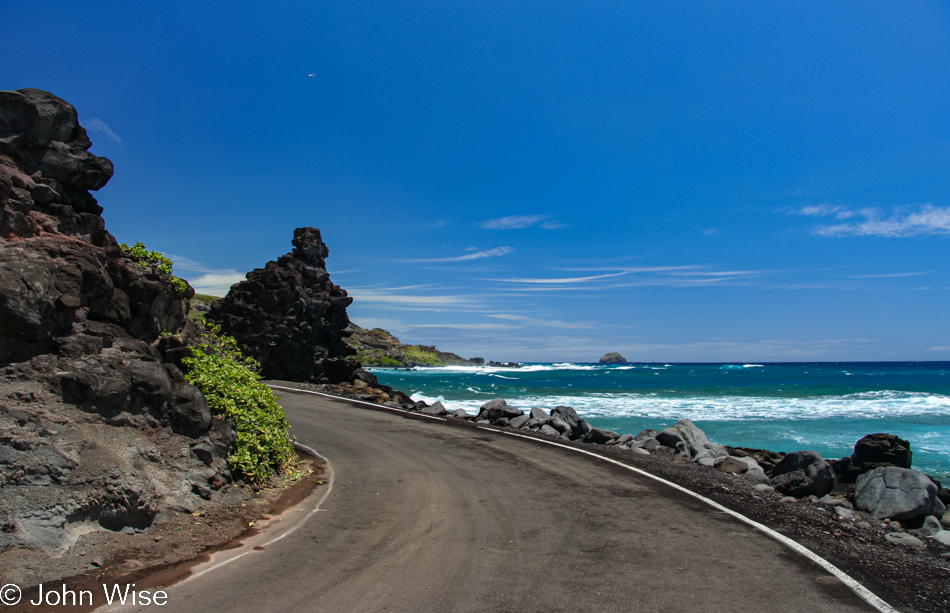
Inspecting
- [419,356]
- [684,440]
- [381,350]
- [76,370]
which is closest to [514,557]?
[76,370]

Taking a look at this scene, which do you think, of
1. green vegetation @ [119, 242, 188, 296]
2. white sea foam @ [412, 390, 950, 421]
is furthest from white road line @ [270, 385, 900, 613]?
white sea foam @ [412, 390, 950, 421]

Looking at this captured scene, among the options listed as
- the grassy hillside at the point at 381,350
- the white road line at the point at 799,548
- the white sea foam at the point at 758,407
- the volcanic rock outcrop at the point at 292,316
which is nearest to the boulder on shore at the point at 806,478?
the white road line at the point at 799,548

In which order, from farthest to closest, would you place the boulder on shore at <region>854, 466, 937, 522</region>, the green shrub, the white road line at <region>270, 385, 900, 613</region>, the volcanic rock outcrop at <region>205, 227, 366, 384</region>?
the volcanic rock outcrop at <region>205, 227, 366, 384</region>, the boulder on shore at <region>854, 466, 937, 522</region>, the green shrub, the white road line at <region>270, 385, 900, 613</region>

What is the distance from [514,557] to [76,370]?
7172mm

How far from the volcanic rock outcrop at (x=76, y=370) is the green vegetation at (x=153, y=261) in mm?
384

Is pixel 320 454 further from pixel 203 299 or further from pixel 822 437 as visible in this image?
pixel 203 299

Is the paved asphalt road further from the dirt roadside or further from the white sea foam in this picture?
the white sea foam

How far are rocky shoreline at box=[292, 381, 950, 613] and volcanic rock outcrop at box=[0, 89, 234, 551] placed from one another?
9969mm

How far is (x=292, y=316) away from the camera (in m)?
44.0

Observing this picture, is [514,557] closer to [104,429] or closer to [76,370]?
[104,429]

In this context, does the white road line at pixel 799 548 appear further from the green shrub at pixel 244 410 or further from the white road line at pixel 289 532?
the green shrub at pixel 244 410

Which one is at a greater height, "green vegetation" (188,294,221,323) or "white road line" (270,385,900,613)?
"green vegetation" (188,294,221,323)

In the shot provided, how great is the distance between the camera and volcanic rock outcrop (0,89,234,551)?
255 inches

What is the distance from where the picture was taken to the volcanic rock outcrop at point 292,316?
4391cm
